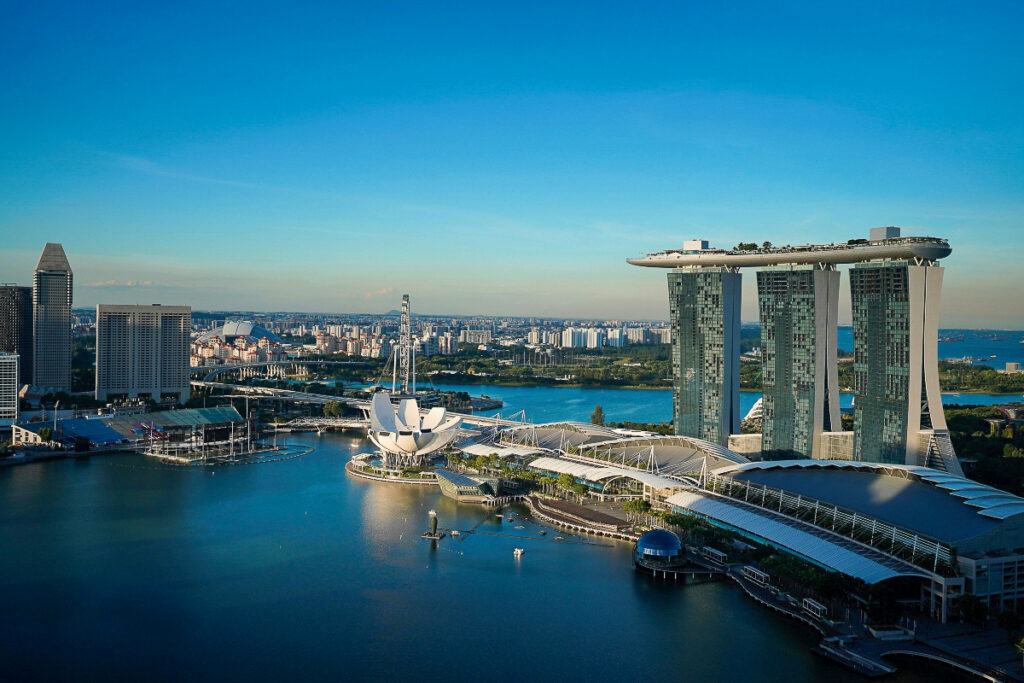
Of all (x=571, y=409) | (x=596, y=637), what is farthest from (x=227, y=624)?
(x=571, y=409)

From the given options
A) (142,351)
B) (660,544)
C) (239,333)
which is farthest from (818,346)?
(239,333)

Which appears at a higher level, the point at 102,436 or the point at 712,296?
the point at 712,296

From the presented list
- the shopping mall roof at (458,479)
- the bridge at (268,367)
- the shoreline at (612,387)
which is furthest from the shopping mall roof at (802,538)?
the bridge at (268,367)

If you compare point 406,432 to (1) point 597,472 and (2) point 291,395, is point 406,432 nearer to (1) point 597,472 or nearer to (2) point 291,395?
(1) point 597,472

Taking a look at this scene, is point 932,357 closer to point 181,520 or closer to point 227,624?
point 227,624

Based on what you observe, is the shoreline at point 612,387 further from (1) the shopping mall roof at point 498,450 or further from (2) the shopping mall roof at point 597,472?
(2) the shopping mall roof at point 597,472
